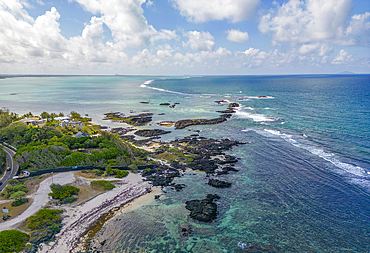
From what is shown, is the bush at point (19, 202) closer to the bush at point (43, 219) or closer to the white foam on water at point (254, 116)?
the bush at point (43, 219)

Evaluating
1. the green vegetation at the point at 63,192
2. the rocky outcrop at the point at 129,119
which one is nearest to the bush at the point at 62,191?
the green vegetation at the point at 63,192

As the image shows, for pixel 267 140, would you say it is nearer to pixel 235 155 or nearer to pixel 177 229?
pixel 235 155

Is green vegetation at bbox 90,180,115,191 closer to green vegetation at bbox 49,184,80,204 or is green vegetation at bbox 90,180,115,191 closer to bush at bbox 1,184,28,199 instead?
green vegetation at bbox 49,184,80,204

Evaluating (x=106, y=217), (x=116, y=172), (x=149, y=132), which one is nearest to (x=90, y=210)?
(x=106, y=217)

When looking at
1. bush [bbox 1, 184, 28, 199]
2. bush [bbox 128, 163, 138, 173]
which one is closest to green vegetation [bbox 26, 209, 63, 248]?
bush [bbox 1, 184, 28, 199]

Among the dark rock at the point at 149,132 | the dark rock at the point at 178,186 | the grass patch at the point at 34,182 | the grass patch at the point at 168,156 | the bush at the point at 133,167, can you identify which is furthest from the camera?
the dark rock at the point at 149,132

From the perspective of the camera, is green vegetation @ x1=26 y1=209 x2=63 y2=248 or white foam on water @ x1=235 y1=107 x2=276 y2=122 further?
white foam on water @ x1=235 y1=107 x2=276 y2=122
